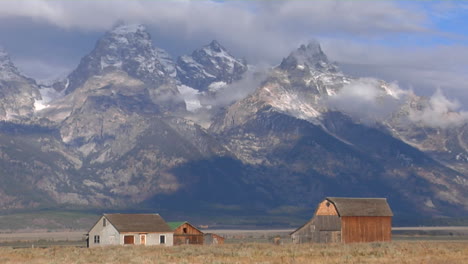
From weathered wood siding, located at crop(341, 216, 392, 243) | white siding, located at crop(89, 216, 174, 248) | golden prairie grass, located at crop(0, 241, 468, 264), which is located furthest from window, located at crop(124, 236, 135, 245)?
golden prairie grass, located at crop(0, 241, 468, 264)

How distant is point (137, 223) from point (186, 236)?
43.1 feet

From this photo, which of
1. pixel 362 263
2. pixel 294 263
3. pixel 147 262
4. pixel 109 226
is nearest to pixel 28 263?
pixel 147 262

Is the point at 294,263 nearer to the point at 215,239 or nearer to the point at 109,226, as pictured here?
the point at 109,226

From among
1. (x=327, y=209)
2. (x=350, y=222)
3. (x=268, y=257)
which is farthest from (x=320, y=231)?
(x=268, y=257)

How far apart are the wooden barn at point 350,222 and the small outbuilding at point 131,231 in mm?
29883

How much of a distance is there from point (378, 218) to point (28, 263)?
302 ft

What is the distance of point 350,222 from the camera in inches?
6929

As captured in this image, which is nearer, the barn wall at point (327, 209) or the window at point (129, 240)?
the window at point (129, 240)

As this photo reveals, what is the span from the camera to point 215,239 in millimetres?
188125

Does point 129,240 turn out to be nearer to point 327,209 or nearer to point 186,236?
point 186,236

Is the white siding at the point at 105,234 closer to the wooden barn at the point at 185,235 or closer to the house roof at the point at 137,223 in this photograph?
the house roof at the point at 137,223

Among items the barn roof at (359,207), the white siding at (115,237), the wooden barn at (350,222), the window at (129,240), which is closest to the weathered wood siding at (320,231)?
the wooden barn at (350,222)

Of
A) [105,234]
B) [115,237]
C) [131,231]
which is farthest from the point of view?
[105,234]

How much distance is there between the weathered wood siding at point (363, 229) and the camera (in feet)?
574
